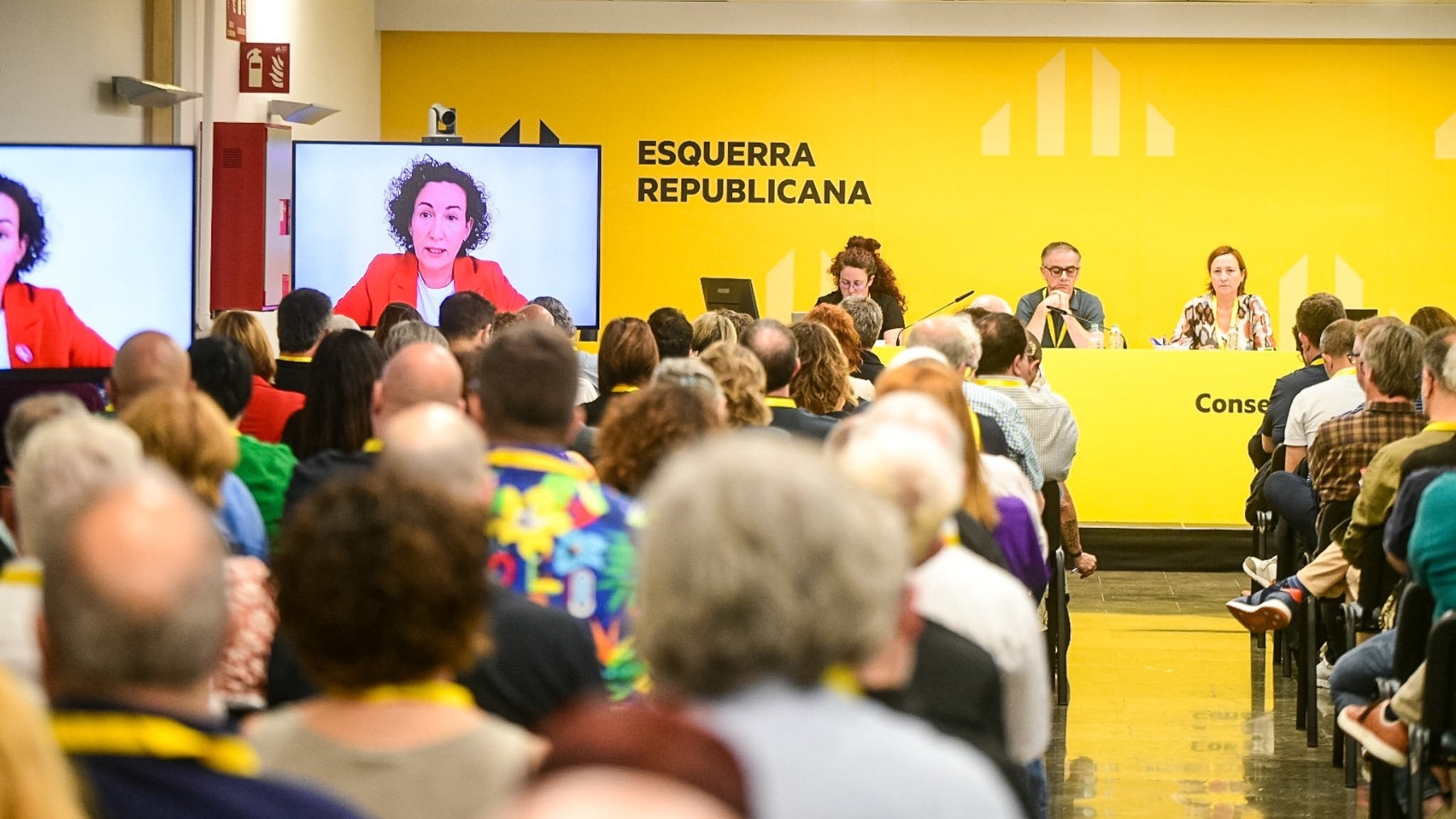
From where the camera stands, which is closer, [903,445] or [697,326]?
[903,445]

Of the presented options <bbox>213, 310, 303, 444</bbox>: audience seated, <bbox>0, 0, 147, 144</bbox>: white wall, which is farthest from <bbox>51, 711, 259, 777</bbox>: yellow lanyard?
<bbox>0, 0, 147, 144</bbox>: white wall

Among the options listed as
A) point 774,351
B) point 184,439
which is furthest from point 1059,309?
point 184,439

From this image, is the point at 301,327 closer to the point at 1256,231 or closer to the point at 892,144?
the point at 892,144

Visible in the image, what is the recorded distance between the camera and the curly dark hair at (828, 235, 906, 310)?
1045 centimetres

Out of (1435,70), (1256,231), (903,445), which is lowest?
(903,445)

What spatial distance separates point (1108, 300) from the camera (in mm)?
13656

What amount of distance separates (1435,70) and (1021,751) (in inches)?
469

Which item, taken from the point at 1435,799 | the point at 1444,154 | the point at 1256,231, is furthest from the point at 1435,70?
the point at 1435,799

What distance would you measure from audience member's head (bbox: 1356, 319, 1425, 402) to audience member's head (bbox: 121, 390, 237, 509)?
3920 millimetres

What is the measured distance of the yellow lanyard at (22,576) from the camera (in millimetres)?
2475

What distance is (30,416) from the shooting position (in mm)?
3494

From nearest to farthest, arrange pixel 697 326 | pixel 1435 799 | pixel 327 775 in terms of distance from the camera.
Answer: pixel 327 775 → pixel 1435 799 → pixel 697 326

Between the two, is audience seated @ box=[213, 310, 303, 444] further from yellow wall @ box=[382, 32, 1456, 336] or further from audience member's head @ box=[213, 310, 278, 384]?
yellow wall @ box=[382, 32, 1456, 336]

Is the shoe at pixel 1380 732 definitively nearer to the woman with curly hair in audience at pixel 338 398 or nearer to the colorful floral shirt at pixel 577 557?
the colorful floral shirt at pixel 577 557
